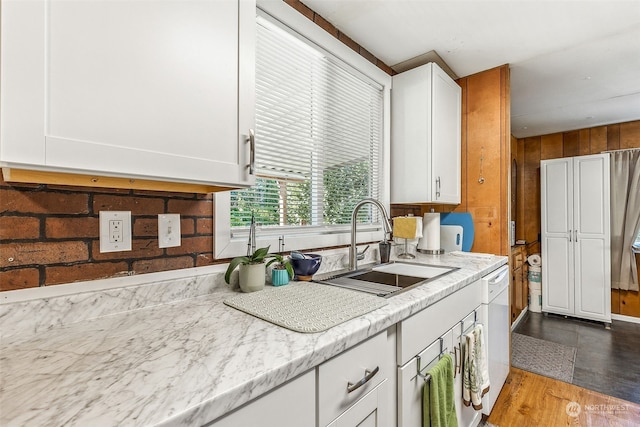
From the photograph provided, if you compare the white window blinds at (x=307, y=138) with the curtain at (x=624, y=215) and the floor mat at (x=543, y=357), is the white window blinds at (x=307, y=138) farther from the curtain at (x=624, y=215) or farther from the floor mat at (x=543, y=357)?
the curtain at (x=624, y=215)

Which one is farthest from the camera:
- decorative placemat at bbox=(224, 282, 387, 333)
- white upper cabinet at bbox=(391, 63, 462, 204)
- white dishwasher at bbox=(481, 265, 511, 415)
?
white upper cabinet at bbox=(391, 63, 462, 204)

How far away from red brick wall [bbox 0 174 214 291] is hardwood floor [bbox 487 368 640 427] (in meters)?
2.25

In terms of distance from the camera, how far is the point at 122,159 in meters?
0.72

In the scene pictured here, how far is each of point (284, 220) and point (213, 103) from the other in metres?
0.80

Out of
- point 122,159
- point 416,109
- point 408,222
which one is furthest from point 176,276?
point 416,109

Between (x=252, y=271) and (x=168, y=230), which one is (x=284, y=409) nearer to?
(x=252, y=271)

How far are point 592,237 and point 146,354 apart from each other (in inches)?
184

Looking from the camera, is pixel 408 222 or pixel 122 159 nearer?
pixel 122 159

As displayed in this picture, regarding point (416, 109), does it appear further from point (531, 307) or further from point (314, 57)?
point (531, 307)

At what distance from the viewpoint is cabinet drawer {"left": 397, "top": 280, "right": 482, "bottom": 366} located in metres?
1.04

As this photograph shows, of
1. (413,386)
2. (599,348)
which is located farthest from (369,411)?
(599,348)

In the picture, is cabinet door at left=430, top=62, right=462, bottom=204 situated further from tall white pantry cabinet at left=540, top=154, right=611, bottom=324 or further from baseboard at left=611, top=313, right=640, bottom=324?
baseboard at left=611, top=313, right=640, bottom=324

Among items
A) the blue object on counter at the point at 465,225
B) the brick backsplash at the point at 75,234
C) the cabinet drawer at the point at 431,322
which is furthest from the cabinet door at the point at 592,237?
the brick backsplash at the point at 75,234

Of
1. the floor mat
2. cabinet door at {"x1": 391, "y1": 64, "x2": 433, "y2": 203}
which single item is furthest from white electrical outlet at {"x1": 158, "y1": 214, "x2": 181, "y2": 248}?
the floor mat
